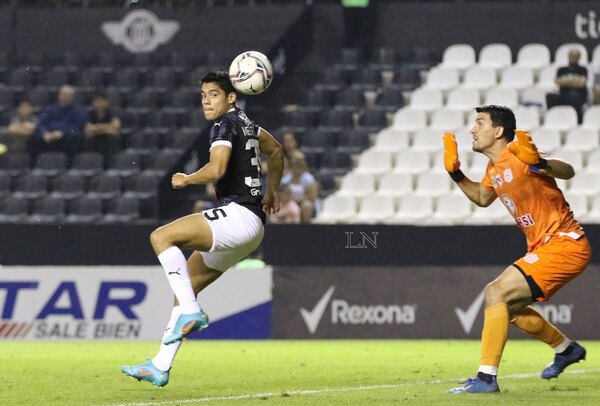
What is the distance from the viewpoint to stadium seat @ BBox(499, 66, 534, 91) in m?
22.4

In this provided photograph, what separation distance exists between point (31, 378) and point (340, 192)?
10.6m

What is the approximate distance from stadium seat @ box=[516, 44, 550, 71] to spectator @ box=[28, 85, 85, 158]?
724 centimetres

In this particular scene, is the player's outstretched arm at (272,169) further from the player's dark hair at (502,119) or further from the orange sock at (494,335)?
the orange sock at (494,335)

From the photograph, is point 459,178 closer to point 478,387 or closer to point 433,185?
point 478,387

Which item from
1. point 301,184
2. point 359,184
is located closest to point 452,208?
point 359,184

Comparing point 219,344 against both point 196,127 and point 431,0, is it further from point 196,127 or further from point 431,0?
point 431,0

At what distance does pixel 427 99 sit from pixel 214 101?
42.3ft

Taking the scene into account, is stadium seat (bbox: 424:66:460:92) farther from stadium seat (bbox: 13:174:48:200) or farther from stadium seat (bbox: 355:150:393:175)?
stadium seat (bbox: 13:174:48:200)

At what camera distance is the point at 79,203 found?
21.1m

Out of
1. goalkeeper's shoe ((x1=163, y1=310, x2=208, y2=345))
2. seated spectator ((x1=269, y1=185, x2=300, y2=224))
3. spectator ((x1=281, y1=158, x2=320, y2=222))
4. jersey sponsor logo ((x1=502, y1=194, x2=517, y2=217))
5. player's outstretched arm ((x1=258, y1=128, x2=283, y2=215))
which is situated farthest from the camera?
spectator ((x1=281, y1=158, x2=320, y2=222))

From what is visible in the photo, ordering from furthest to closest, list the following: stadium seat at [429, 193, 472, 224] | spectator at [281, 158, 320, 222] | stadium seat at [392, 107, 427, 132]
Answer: stadium seat at [392, 107, 427, 132] < stadium seat at [429, 193, 472, 224] < spectator at [281, 158, 320, 222]

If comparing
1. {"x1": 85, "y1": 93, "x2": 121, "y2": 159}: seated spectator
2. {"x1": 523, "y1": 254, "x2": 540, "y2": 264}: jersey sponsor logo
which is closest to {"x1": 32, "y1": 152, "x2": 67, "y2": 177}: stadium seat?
{"x1": 85, "y1": 93, "x2": 121, "y2": 159}: seated spectator

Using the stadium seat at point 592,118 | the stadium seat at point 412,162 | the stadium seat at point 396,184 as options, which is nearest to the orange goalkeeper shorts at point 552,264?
the stadium seat at point 396,184

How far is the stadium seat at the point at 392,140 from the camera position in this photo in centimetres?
2198
